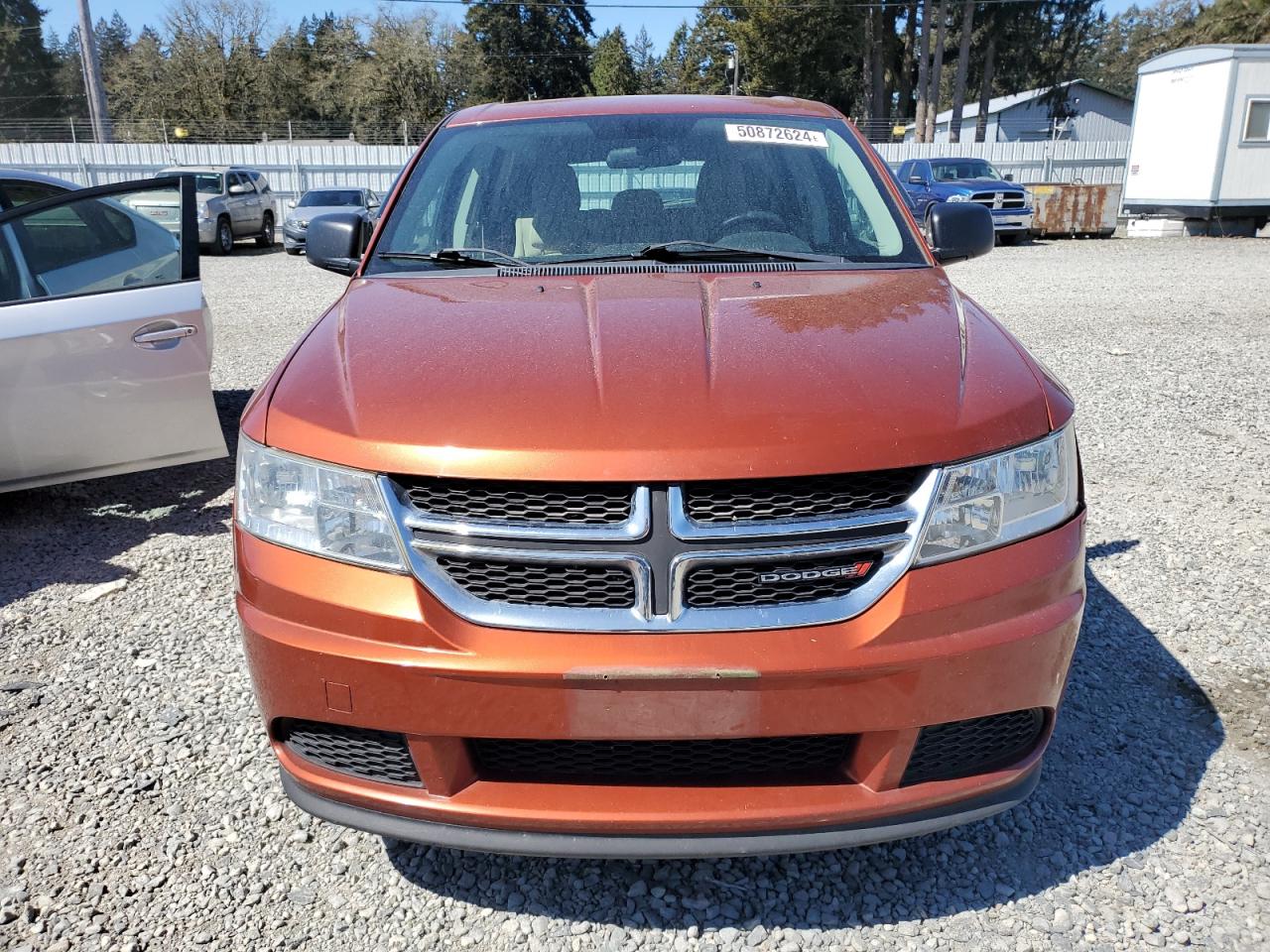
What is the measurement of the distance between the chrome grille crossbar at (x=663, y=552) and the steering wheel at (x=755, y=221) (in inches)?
55.0

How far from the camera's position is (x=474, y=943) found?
2064mm

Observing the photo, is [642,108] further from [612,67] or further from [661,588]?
[612,67]

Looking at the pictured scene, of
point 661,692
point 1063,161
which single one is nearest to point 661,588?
point 661,692

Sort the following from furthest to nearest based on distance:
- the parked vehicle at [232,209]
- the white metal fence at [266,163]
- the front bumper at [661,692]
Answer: the white metal fence at [266,163], the parked vehicle at [232,209], the front bumper at [661,692]

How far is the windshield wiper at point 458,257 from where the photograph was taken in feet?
9.34

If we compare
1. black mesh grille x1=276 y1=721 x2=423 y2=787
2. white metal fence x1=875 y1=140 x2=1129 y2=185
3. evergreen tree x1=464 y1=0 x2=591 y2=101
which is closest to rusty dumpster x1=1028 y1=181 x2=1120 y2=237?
white metal fence x1=875 y1=140 x2=1129 y2=185

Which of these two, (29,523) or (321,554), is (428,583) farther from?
(29,523)

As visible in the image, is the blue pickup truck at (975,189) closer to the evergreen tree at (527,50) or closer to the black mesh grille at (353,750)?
the black mesh grille at (353,750)

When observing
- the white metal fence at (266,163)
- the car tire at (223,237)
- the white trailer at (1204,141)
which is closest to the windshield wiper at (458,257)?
the car tire at (223,237)

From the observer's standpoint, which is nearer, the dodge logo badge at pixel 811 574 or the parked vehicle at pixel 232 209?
the dodge logo badge at pixel 811 574

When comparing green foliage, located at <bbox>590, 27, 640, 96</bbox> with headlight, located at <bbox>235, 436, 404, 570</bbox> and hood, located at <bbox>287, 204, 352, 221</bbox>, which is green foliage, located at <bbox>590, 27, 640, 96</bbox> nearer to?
hood, located at <bbox>287, 204, 352, 221</bbox>

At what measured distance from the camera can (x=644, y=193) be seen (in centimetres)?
304

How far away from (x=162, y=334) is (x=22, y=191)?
1.66 m

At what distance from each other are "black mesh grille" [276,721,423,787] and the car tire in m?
19.0
